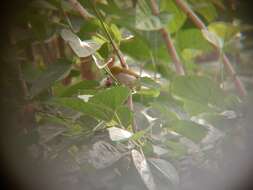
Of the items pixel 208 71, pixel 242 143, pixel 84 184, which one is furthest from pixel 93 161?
pixel 208 71

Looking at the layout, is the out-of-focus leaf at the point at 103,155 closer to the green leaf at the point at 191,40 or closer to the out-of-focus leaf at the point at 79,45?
the out-of-focus leaf at the point at 79,45

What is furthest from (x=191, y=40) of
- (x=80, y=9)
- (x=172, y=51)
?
(x=80, y=9)

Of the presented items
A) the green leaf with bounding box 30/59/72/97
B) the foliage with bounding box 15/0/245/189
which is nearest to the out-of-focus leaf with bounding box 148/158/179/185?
the foliage with bounding box 15/0/245/189

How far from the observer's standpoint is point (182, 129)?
36 cm

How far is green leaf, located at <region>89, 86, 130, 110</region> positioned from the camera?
313mm

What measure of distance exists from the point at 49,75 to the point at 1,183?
0.10m

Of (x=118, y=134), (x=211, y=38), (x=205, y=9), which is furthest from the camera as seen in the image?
(x=205, y=9)

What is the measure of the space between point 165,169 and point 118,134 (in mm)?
53

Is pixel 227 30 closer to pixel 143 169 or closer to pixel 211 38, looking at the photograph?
pixel 211 38

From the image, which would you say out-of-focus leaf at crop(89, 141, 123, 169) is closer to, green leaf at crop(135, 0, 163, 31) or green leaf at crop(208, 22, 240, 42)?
green leaf at crop(135, 0, 163, 31)

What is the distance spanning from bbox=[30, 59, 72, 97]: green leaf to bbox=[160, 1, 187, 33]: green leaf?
0.16 m

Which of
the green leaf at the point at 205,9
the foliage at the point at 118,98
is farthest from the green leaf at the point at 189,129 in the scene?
the green leaf at the point at 205,9

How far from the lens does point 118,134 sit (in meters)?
0.31

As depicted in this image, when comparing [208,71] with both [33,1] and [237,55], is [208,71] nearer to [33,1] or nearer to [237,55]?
[237,55]
